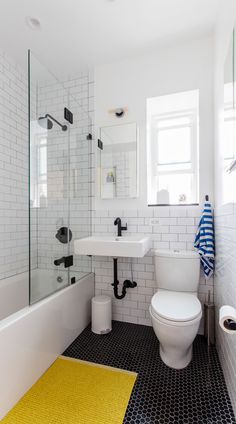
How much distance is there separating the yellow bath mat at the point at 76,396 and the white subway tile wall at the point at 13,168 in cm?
109

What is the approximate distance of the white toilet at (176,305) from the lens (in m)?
1.42

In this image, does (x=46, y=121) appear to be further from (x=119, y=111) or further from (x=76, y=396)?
(x=76, y=396)

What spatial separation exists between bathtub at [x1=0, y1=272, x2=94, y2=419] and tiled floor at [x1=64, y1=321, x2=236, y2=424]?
0.19 meters

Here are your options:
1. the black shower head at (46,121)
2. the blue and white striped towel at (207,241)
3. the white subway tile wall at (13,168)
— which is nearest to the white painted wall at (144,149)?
the blue and white striped towel at (207,241)

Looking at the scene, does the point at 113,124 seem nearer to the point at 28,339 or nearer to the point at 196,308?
the point at 196,308

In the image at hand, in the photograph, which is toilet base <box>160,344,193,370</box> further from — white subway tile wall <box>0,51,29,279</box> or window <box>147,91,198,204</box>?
white subway tile wall <box>0,51,29,279</box>

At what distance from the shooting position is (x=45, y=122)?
176cm

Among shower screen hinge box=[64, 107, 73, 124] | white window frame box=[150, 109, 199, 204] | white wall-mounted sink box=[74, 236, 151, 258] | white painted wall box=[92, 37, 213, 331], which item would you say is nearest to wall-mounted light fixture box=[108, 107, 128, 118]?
white painted wall box=[92, 37, 213, 331]

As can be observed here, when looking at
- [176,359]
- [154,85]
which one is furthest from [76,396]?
[154,85]

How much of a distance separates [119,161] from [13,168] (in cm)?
113

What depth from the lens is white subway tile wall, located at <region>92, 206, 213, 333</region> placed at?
2.07 meters

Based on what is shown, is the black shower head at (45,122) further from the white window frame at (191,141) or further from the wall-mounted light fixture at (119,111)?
the white window frame at (191,141)

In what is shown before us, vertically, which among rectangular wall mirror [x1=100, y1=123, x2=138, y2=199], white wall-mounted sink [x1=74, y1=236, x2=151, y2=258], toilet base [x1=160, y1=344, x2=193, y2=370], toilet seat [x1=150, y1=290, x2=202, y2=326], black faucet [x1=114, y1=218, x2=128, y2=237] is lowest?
toilet base [x1=160, y1=344, x2=193, y2=370]

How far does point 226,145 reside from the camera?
4.69 ft
